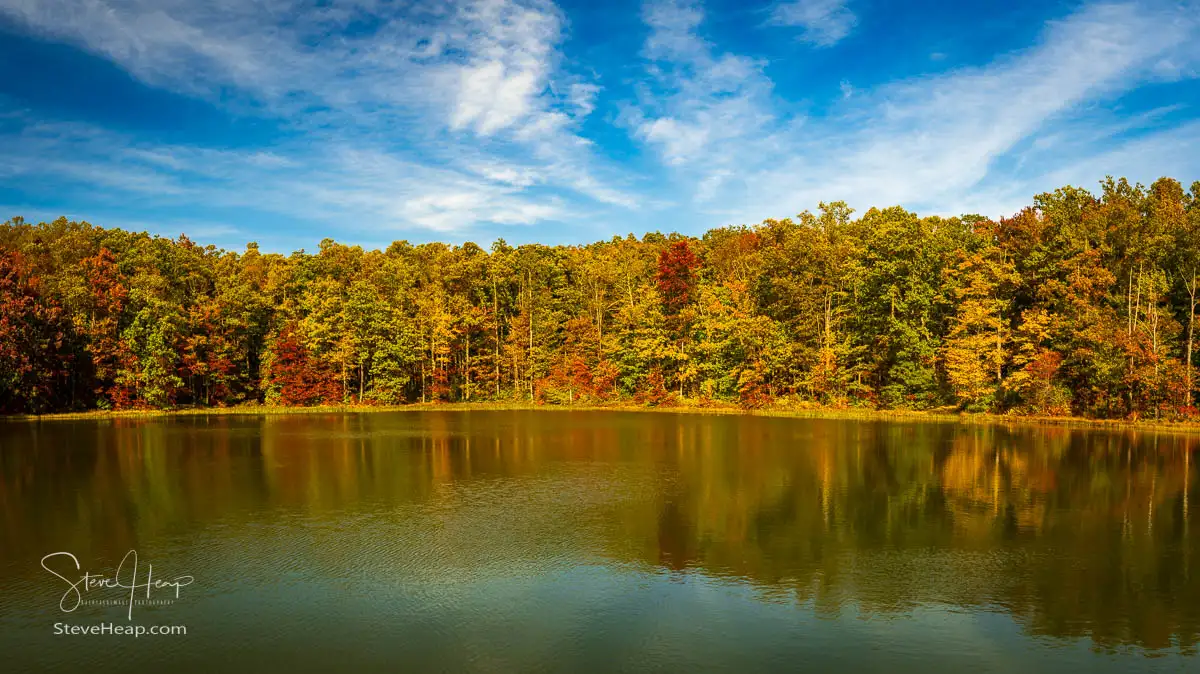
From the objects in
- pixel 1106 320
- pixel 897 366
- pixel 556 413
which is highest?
pixel 1106 320

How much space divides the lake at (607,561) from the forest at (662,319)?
15645 millimetres

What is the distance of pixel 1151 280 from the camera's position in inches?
1492

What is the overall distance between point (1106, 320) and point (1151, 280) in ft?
10.0

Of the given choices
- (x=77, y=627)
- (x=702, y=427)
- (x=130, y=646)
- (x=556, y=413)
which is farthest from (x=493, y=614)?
(x=556, y=413)

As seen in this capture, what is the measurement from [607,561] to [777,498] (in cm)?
754

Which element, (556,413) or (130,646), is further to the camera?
(556,413)

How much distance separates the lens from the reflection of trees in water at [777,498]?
1312 cm

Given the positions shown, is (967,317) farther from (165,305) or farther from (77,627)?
(165,305)

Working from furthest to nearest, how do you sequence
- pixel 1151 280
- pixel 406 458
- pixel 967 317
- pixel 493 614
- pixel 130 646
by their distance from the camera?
1. pixel 967 317
2. pixel 1151 280
3. pixel 406 458
4. pixel 493 614
5. pixel 130 646

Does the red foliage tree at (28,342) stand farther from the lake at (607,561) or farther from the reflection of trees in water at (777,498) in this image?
the lake at (607,561)
